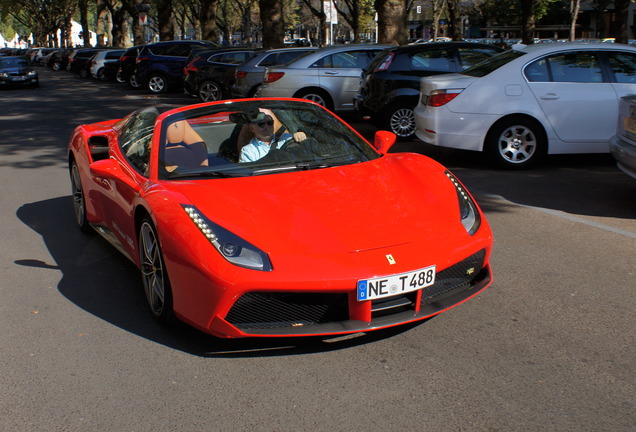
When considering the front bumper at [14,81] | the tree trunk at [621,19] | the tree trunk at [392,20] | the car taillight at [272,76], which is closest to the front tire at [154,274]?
the car taillight at [272,76]

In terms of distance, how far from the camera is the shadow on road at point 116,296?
161 inches

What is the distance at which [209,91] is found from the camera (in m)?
20.6

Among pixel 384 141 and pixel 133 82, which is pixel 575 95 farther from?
pixel 133 82

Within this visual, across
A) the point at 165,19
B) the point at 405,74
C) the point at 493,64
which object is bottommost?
the point at 405,74

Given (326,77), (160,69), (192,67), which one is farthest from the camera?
(160,69)

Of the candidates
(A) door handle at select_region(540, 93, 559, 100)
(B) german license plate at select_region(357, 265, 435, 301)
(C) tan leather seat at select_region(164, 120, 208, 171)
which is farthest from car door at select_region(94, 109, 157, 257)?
(A) door handle at select_region(540, 93, 559, 100)

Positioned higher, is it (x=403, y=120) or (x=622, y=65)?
(x=622, y=65)

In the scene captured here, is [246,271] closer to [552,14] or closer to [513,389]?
[513,389]

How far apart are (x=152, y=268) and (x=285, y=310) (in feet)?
3.70

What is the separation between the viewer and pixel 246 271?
12.1 feet

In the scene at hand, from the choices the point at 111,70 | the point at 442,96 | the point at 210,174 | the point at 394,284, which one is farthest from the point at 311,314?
the point at 111,70

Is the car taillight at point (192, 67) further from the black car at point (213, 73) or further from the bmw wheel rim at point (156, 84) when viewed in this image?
the bmw wheel rim at point (156, 84)

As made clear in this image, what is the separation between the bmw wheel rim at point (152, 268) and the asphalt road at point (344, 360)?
152mm

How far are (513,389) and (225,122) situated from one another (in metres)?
2.94
